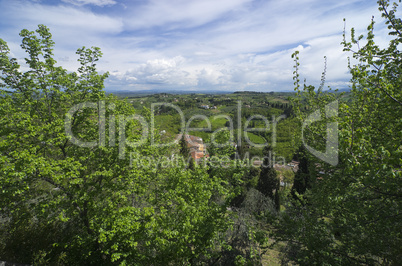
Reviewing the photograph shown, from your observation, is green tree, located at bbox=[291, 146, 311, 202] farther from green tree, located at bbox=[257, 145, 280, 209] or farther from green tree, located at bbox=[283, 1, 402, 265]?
green tree, located at bbox=[257, 145, 280, 209]

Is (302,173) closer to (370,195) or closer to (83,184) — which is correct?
(370,195)

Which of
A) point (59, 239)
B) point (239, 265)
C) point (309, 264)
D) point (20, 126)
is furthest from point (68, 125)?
point (309, 264)

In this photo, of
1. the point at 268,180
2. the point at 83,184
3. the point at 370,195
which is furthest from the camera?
the point at 268,180

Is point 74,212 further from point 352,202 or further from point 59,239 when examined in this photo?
point 352,202

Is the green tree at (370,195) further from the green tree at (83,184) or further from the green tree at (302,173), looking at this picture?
the green tree at (83,184)

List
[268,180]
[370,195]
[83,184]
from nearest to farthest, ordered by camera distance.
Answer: [370,195]
[83,184]
[268,180]

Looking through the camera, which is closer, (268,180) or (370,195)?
(370,195)

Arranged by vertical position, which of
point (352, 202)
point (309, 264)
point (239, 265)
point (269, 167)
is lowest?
point (269, 167)

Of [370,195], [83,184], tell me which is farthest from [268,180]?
[83,184]

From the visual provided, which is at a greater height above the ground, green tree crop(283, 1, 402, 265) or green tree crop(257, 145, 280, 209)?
green tree crop(283, 1, 402, 265)

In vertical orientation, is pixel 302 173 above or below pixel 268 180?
above

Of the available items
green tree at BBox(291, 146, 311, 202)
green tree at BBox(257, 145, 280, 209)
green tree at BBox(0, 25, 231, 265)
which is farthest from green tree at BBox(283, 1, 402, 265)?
green tree at BBox(257, 145, 280, 209)
